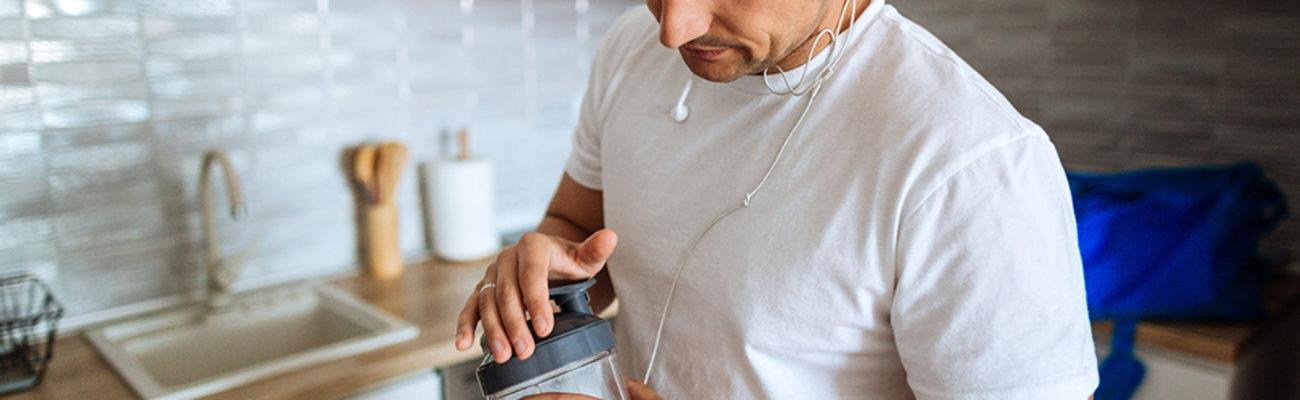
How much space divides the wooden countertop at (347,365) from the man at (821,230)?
539 millimetres

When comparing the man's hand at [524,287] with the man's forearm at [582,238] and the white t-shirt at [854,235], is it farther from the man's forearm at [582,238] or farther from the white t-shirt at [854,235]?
the man's forearm at [582,238]

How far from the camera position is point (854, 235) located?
2.42 ft

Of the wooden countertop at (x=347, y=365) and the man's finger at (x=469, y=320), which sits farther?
the wooden countertop at (x=347, y=365)

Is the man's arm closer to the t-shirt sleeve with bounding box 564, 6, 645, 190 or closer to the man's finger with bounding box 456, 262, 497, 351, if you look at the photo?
the t-shirt sleeve with bounding box 564, 6, 645, 190

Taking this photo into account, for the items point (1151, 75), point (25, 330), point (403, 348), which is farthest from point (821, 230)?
point (1151, 75)

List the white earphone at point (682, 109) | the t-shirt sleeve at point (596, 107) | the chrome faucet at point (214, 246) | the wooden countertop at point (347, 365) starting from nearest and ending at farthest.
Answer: the white earphone at point (682, 109), the t-shirt sleeve at point (596, 107), the wooden countertop at point (347, 365), the chrome faucet at point (214, 246)

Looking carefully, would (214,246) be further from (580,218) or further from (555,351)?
(555,351)

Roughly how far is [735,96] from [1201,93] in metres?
1.38

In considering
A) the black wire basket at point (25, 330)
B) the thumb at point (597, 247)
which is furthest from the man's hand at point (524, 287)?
the black wire basket at point (25, 330)

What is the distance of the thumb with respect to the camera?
737 millimetres

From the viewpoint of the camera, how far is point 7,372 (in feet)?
4.27

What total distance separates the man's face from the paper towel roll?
1.16 m

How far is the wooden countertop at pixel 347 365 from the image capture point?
125 cm

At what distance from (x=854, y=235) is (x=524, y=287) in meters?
0.28
